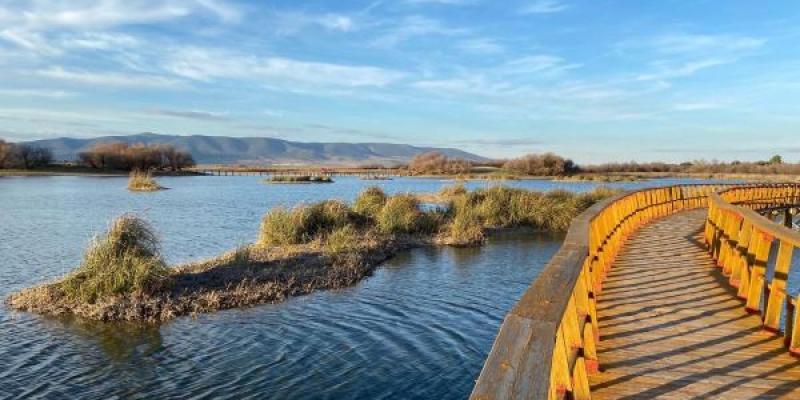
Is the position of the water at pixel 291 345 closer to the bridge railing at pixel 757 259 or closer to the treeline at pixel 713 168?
the bridge railing at pixel 757 259

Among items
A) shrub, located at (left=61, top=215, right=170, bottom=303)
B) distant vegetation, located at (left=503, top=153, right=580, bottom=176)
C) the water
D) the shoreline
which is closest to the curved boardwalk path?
the water

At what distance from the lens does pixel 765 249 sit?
783 cm

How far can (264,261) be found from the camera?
2052 centimetres

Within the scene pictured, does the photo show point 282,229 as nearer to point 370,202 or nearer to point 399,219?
point 399,219

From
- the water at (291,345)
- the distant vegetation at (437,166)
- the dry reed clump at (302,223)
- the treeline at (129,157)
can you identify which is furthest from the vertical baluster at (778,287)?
the treeline at (129,157)

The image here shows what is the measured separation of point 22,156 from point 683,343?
139069mm

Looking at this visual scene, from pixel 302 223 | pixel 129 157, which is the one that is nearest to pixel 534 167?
pixel 129 157

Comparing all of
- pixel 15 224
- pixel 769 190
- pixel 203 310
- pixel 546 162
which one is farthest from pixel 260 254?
pixel 546 162

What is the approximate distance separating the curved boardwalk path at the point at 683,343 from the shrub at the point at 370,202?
19964 mm

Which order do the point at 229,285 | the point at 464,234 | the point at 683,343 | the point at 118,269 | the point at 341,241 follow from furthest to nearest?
the point at 464,234 → the point at 341,241 → the point at 229,285 → the point at 118,269 → the point at 683,343

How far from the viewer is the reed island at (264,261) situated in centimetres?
1520

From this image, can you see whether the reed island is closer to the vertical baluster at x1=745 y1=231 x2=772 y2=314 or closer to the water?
the water

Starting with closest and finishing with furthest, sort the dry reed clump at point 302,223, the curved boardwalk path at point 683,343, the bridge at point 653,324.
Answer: the bridge at point 653,324 < the curved boardwalk path at point 683,343 < the dry reed clump at point 302,223

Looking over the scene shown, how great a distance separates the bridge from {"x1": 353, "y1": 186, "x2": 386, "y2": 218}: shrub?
727 inches
